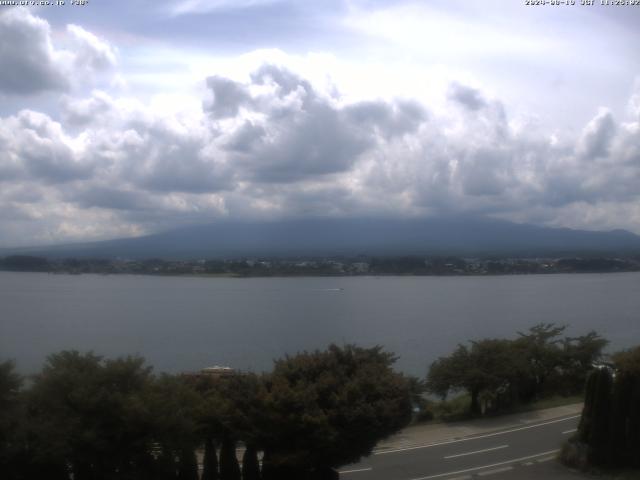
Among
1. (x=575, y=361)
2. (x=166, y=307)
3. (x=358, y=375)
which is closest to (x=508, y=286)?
(x=166, y=307)

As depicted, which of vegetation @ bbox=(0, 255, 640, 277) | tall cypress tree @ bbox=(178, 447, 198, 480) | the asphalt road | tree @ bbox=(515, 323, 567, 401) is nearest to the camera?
tall cypress tree @ bbox=(178, 447, 198, 480)

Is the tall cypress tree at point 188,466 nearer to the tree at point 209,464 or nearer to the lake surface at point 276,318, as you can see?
the tree at point 209,464

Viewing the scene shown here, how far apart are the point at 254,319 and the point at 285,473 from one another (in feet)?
162

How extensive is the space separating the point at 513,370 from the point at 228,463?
1320cm

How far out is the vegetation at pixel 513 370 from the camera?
24141 millimetres

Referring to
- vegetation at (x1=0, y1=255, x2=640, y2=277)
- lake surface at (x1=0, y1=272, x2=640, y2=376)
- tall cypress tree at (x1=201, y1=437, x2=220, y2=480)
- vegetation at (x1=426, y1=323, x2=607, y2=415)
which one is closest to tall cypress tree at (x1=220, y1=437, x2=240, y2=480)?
tall cypress tree at (x1=201, y1=437, x2=220, y2=480)

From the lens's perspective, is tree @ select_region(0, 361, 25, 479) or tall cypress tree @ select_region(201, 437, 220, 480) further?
tall cypress tree @ select_region(201, 437, 220, 480)

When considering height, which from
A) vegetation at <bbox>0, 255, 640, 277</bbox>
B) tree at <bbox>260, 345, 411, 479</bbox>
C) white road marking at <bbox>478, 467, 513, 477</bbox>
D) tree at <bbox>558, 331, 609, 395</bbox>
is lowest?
white road marking at <bbox>478, 467, 513, 477</bbox>

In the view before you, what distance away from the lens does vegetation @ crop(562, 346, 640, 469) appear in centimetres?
1556

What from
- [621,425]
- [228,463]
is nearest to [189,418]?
[228,463]

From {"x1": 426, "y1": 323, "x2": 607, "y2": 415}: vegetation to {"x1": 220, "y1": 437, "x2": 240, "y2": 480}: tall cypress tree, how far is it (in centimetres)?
1115

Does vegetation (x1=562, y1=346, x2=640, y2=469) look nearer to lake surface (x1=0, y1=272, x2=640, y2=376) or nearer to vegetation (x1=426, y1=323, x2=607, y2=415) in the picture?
vegetation (x1=426, y1=323, x2=607, y2=415)

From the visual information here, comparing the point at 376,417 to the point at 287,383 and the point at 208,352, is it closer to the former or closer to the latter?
the point at 287,383

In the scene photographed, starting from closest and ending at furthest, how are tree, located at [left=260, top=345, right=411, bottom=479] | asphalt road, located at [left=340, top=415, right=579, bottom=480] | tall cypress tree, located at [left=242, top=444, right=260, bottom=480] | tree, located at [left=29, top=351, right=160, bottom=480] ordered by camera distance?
tree, located at [left=29, top=351, right=160, bottom=480], tree, located at [left=260, top=345, right=411, bottom=479], tall cypress tree, located at [left=242, top=444, right=260, bottom=480], asphalt road, located at [left=340, top=415, right=579, bottom=480]
